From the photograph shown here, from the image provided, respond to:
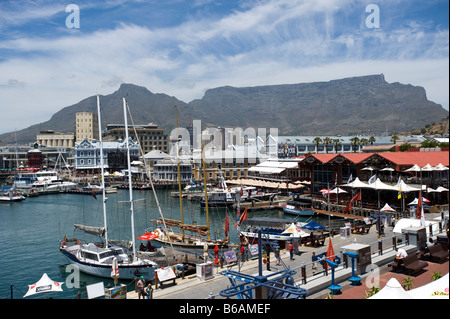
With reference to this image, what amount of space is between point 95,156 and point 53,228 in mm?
75766

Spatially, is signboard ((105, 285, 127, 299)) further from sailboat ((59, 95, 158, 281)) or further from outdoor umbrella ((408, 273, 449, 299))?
outdoor umbrella ((408, 273, 449, 299))

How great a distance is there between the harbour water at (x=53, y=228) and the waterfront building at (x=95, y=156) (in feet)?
118

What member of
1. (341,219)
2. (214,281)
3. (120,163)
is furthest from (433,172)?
(120,163)

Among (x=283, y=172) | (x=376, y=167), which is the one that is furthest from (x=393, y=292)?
(x=283, y=172)

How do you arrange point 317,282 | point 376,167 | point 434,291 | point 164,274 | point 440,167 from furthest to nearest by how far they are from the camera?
point 376,167, point 440,167, point 164,274, point 317,282, point 434,291

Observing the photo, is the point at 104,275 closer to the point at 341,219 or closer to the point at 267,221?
the point at 267,221

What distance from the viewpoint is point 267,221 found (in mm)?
33062

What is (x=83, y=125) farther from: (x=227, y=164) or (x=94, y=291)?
(x=94, y=291)

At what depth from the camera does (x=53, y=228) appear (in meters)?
43.2

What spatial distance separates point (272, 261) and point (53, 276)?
1585 centimetres

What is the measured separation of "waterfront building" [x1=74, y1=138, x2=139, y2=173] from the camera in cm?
11525

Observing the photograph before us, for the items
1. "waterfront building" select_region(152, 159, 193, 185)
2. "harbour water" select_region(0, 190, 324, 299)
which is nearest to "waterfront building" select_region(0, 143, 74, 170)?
"waterfront building" select_region(152, 159, 193, 185)

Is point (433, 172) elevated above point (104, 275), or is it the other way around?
point (433, 172)

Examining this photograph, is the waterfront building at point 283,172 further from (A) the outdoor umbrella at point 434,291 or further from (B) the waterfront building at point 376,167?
(A) the outdoor umbrella at point 434,291
